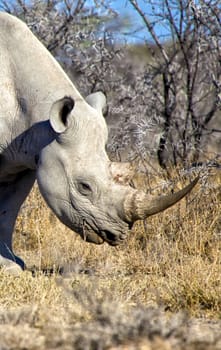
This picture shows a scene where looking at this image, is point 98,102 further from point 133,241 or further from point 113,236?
point 133,241

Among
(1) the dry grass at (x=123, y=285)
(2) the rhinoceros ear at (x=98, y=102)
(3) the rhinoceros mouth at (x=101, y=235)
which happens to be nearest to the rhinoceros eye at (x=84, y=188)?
(3) the rhinoceros mouth at (x=101, y=235)

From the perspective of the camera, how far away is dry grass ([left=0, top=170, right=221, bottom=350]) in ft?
14.1

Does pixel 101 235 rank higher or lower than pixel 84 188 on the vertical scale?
lower

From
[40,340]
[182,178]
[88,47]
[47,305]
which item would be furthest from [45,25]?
[40,340]

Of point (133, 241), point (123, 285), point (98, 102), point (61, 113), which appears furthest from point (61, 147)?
point (133, 241)

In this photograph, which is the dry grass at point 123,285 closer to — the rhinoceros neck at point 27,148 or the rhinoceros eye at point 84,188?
the rhinoceros eye at point 84,188

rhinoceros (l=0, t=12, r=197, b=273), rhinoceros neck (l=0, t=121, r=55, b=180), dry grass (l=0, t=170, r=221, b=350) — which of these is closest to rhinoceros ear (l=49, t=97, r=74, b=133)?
rhinoceros (l=0, t=12, r=197, b=273)

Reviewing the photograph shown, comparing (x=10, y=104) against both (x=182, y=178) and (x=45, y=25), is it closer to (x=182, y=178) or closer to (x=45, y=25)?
(x=182, y=178)

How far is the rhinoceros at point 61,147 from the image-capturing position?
24.2ft

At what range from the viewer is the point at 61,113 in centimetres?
730

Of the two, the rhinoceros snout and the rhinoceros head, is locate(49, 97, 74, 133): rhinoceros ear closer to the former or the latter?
the rhinoceros head

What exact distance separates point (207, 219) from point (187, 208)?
0.28 m

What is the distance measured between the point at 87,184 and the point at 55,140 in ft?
1.35

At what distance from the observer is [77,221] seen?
7.55m
